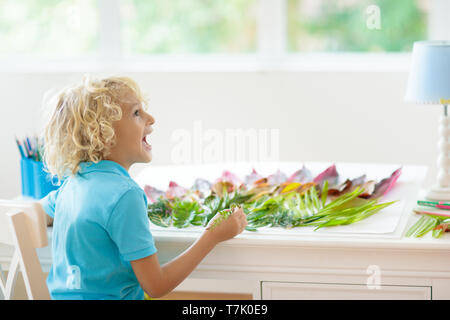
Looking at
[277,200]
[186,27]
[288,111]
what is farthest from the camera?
[186,27]

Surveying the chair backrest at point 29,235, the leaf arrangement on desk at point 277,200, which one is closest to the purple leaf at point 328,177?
the leaf arrangement on desk at point 277,200

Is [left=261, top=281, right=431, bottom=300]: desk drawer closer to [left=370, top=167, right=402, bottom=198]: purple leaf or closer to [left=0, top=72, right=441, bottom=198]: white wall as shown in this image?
[left=370, top=167, right=402, bottom=198]: purple leaf

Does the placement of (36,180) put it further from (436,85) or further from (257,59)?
(257,59)

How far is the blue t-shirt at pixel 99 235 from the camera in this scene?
51.6 inches

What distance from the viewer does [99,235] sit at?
133cm

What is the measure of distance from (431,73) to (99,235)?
0.98 m

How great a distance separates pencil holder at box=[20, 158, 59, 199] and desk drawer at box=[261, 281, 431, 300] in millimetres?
681

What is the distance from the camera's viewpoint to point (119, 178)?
1377 millimetres

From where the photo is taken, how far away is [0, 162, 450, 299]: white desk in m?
1.36

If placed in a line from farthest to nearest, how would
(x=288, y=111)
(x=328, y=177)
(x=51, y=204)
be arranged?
1. (x=288, y=111)
2. (x=328, y=177)
3. (x=51, y=204)

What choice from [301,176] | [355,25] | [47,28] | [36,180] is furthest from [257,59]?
[36,180]

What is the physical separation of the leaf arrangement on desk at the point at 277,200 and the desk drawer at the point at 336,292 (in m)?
0.14

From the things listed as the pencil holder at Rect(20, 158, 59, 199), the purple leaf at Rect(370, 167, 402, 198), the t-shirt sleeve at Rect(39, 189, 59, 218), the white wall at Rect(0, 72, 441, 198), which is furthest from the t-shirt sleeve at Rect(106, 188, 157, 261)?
the white wall at Rect(0, 72, 441, 198)
